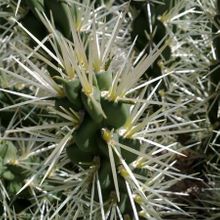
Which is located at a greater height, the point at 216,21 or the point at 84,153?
the point at 84,153

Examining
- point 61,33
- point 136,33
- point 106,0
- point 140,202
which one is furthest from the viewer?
point 106,0

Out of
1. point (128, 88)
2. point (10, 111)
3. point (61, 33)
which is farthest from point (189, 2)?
point (128, 88)

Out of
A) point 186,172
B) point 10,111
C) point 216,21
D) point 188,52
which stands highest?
point 10,111

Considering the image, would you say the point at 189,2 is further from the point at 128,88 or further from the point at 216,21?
the point at 128,88

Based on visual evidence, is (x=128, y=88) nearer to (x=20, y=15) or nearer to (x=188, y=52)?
(x=20, y=15)

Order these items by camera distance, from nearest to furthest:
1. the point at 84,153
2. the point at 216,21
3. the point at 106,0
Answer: the point at 84,153 → the point at 216,21 → the point at 106,0

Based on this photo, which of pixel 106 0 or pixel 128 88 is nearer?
pixel 128 88

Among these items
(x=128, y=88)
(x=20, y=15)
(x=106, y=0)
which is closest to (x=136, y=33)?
(x=106, y=0)
